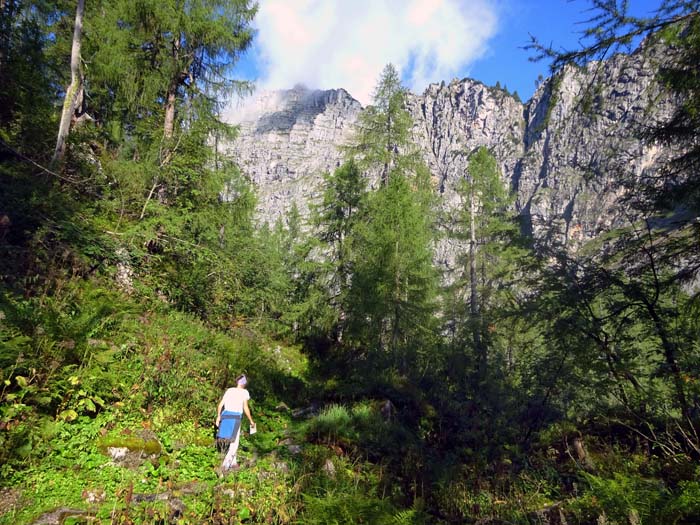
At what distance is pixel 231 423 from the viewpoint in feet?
19.4

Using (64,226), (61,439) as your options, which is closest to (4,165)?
(64,226)

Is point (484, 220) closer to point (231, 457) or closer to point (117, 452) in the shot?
point (231, 457)

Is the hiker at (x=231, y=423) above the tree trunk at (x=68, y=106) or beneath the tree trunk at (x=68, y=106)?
beneath

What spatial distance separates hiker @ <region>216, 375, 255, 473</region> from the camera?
5.62 metres

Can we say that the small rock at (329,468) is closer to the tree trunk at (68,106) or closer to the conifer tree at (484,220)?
the tree trunk at (68,106)

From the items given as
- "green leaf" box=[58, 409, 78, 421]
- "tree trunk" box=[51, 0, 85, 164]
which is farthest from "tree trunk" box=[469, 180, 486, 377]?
"tree trunk" box=[51, 0, 85, 164]

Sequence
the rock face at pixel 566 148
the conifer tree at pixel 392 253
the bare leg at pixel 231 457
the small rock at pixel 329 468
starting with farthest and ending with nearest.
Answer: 1. the conifer tree at pixel 392 253
2. the small rock at pixel 329 468
3. the bare leg at pixel 231 457
4. the rock face at pixel 566 148

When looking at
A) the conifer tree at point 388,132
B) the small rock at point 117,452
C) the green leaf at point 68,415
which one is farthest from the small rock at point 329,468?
the conifer tree at point 388,132

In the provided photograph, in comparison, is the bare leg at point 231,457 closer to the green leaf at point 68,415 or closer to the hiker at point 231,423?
the hiker at point 231,423

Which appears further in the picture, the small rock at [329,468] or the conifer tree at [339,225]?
the conifer tree at [339,225]

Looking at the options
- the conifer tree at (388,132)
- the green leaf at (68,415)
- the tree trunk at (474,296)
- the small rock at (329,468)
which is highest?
the conifer tree at (388,132)

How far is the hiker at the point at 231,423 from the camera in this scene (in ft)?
18.4

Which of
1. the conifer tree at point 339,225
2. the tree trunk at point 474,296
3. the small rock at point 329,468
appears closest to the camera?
the small rock at point 329,468

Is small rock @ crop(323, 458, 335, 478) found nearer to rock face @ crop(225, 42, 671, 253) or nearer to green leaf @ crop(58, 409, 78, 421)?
green leaf @ crop(58, 409, 78, 421)
